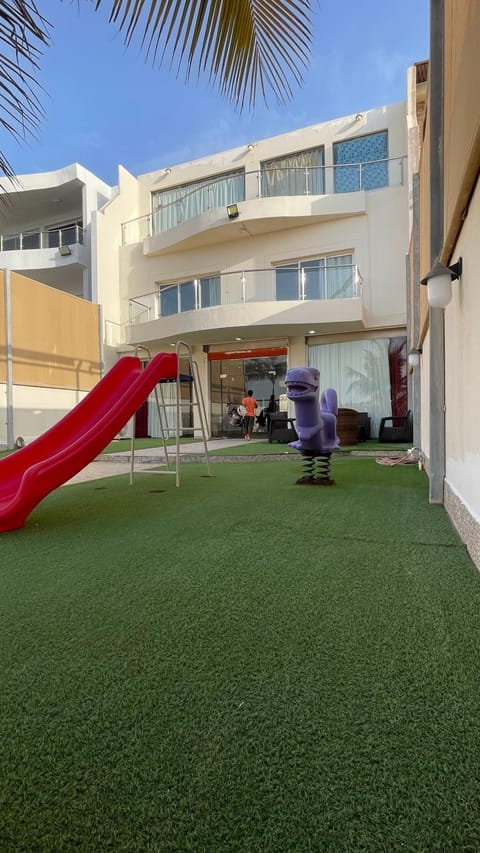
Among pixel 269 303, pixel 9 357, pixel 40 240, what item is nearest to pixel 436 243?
pixel 269 303

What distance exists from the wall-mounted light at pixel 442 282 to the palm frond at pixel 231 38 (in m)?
1.51

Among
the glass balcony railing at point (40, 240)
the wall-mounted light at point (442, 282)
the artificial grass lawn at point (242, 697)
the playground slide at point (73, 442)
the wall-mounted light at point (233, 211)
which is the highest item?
the glass balcony railing at point (40, 240)

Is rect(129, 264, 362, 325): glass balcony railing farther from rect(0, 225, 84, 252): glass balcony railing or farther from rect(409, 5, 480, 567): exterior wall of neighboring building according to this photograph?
rect(409, 5, 480, 567): exterior wall of neighboring building

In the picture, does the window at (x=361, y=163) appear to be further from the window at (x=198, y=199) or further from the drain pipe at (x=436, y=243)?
the drain pipe at (x=436, y=243)

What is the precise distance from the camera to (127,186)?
1722 centimetres

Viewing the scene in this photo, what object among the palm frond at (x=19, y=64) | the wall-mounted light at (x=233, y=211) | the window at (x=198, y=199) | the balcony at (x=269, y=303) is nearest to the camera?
the palm frond at (x=19, y=64)

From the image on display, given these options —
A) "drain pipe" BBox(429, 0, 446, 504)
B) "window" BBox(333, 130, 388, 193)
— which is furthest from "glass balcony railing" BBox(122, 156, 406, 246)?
"drain pipe" BBox(429, 0, 446, 504)

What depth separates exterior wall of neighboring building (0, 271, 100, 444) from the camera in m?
11.5

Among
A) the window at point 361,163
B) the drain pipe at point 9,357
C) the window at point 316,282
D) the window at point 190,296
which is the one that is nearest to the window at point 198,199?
the window at point 190,296

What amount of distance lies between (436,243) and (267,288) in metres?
9.32

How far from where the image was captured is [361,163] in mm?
13484

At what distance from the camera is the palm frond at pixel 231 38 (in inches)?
59.5

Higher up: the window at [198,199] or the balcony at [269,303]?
the window at [198,199]

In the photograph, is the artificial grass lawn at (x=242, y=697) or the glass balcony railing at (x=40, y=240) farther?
the glass balcony railing at (x=40, y=240)
